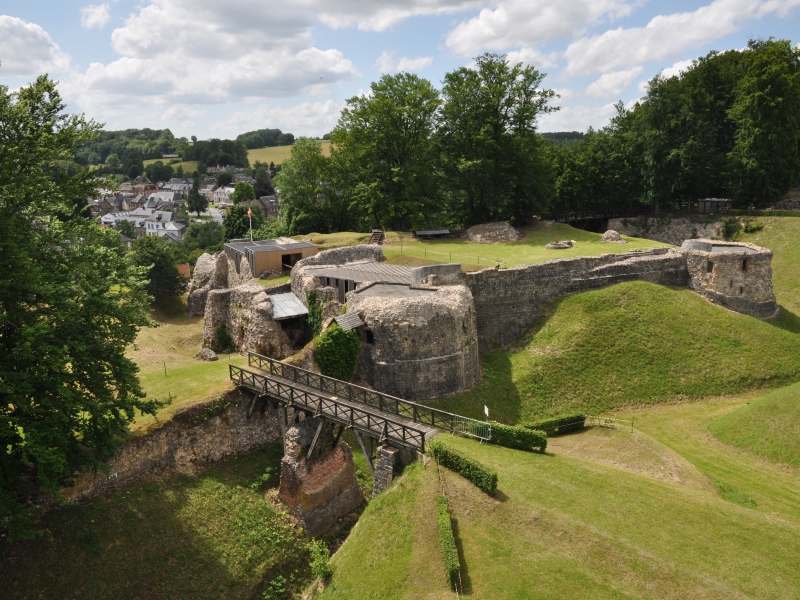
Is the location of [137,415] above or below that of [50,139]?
below

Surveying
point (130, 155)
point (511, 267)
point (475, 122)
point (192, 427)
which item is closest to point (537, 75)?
point (475, 122)

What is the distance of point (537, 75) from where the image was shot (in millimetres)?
46844

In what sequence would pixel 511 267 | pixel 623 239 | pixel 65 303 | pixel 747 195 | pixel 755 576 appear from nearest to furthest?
pixel 755 576 → pixel 65 303 → pixel 511 267 → pixel 623 239 → pixel 747 195

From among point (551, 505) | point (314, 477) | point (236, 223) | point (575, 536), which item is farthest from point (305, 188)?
point (575, 536)

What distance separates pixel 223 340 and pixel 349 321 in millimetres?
9692

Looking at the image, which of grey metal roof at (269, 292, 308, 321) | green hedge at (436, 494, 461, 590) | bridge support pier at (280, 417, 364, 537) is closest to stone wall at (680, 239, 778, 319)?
grey metal roof at (269, 292, 308, 321)

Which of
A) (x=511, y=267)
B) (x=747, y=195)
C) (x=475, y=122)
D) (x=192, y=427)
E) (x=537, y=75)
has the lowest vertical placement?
(x=192, y=427)

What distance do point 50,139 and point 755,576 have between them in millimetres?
22502

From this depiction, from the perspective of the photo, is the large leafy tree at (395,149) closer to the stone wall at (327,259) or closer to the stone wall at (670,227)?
the stone wall at (327,259)

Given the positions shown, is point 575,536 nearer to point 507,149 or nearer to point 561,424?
point 561,424

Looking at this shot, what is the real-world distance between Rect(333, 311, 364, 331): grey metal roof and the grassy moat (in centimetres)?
502

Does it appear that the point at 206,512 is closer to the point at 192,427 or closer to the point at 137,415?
the point at 192,427

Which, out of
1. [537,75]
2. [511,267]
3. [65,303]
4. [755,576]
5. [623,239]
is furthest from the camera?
[537,75]

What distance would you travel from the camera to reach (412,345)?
25438 millimetres
